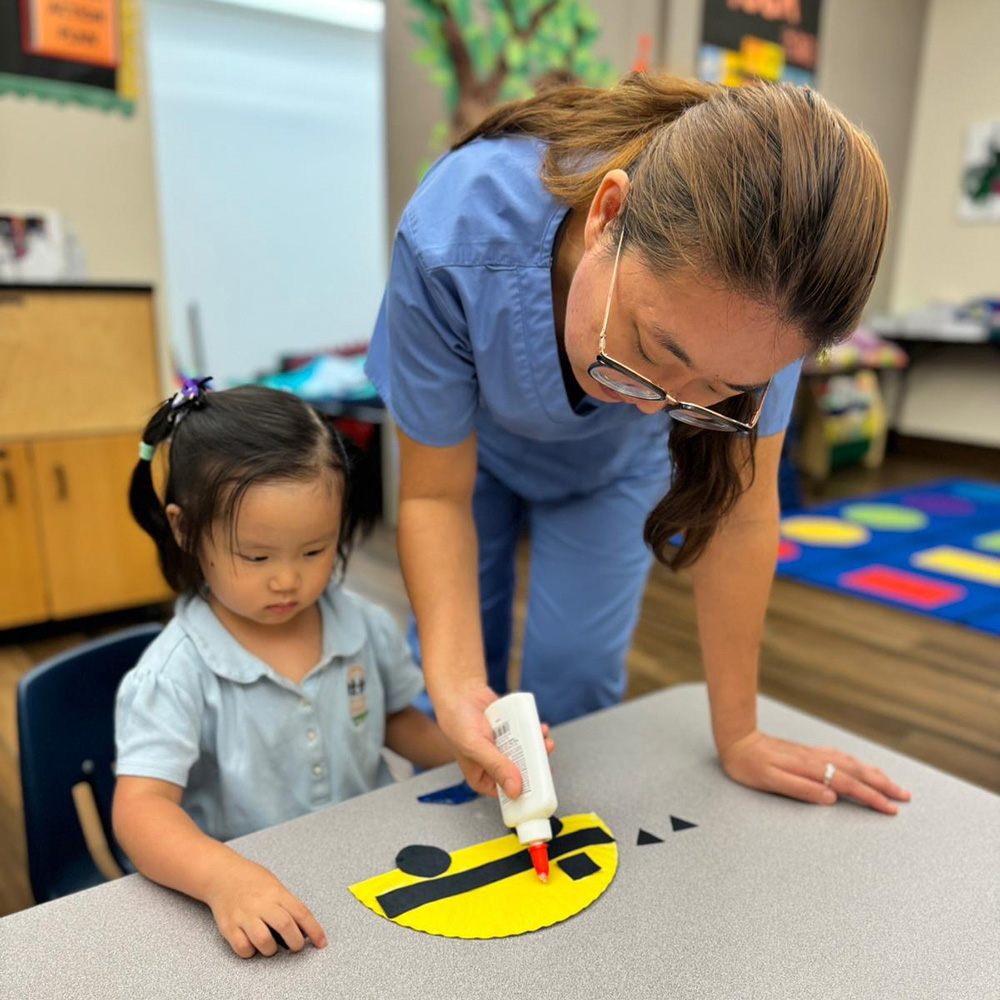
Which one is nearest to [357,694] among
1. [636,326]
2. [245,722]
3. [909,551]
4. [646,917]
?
[245,722]

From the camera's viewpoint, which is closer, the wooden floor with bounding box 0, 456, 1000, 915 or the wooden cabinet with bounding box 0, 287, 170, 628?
the wooden floor with bounding box 0, 456, 1000, 915

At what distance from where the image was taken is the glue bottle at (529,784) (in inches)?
27.2

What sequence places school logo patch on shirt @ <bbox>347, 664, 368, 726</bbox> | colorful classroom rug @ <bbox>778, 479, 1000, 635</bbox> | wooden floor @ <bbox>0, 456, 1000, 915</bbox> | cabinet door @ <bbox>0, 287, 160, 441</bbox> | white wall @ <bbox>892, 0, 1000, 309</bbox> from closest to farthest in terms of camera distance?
school logo patch on shirt @ <bbox>347, 664, 368, 726</bbox>
wooden floor @ <bbox>0, 456, 1000, 915</bbox>
cabinet door @ <bbox>0, 287, 160, 441</bbox>
colorful classroom rug @ <bbox>778, 479, 1000, 635</bbox>
white wall @ <bbox>892, 0, 1000, 309</bbox>

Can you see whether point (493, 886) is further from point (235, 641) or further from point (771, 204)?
point (771, 204)

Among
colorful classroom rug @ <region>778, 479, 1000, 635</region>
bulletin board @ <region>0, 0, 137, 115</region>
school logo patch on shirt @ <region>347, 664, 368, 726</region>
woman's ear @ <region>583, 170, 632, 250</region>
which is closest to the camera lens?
woman's ear @ <region>583, 170, 632, 250</region>

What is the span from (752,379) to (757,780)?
0.41 meters

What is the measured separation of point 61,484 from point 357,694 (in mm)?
1783

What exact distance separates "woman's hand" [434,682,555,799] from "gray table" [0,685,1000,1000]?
0.05 meters

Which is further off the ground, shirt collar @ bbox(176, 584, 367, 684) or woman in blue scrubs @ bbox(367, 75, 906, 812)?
woman in blue scrubs @ bbox(367, 75, 906, 812)

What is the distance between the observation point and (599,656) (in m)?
1.21

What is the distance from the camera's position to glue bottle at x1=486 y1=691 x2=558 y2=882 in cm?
69

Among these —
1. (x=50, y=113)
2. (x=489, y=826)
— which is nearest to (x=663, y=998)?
(x=489, y=826)

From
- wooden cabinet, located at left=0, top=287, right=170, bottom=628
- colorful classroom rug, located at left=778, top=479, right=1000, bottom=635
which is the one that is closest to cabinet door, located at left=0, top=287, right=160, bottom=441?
wooden cabinet, located at left=0, top=287, right=170, bottom=628

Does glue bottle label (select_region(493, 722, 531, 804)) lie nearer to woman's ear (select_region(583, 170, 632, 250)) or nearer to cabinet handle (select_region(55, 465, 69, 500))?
woman's ear (select_region(583, 170, 632, 250))
